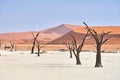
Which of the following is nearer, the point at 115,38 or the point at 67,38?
the point at 115,38

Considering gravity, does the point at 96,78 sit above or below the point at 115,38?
below

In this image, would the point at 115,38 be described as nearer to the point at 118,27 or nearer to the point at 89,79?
the point at 118,27

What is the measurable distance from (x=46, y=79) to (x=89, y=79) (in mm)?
2153

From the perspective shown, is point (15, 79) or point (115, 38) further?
point (115, 38)

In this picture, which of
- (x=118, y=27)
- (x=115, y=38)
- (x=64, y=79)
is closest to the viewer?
(x=64, y=79)

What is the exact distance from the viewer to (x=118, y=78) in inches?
735

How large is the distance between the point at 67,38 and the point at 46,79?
396 feet

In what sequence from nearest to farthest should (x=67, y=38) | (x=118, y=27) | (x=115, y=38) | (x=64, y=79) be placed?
(x=64, y=79)
(x=115, y=38)
(x=67, y=38)
(x=118, y=27)

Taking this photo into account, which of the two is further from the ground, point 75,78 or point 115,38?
point 115,38

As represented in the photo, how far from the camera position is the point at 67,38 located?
13888 centimetres

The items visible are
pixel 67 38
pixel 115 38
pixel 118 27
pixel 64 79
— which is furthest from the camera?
pixel 118 27

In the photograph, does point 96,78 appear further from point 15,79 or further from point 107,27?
point 107,27

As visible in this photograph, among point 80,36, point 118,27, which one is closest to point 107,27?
point 118,27

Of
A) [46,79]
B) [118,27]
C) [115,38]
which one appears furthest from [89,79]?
[118,27]
